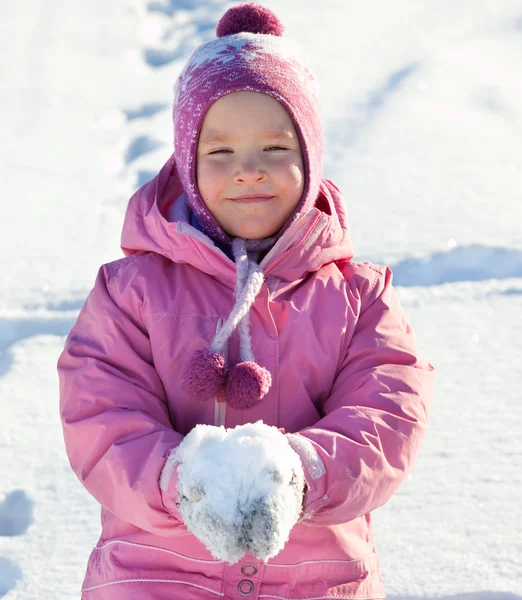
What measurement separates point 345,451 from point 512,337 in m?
1.32

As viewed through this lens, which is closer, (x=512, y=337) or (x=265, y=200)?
(x=265, y=200)

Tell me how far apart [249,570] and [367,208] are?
6.57ft

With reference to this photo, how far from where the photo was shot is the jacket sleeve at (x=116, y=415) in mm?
→ 1346

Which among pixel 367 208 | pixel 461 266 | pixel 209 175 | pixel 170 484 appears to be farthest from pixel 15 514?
pixel 367 208

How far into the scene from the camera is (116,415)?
142cm

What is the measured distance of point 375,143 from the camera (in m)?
3.67

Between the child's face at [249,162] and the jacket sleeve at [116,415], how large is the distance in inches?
10.0

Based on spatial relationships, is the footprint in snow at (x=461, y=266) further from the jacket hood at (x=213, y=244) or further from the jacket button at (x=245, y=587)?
the jacket button at (x=245, y=587)

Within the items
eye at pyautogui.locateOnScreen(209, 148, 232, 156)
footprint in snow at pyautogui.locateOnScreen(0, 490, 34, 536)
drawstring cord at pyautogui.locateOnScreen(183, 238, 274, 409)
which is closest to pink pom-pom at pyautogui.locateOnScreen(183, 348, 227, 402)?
drawstring cord at pyautogui.locateOnScreen(183, 238, 274, 409)

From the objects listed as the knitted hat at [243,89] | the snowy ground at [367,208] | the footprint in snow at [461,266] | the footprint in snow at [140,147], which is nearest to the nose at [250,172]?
the knitted hat at [243,89]

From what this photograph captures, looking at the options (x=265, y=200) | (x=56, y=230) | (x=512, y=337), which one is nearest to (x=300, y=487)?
(x=265, y=200)

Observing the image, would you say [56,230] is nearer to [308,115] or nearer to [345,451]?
[308,115]

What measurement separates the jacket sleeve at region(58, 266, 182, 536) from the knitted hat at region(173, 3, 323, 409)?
5.5 inches

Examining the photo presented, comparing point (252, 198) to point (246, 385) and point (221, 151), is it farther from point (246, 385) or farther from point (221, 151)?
point (246, 385)
